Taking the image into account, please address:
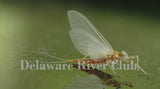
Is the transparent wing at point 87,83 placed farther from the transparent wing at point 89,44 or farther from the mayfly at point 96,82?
the transparent wing at point 89,44

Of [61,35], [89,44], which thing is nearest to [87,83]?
[89,44]

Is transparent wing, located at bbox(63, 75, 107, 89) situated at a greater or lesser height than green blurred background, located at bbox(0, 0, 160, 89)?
lesser

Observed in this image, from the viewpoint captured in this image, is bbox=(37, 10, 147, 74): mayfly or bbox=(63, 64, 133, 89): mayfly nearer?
bbox=(63, 64, 133, 89): mayfly

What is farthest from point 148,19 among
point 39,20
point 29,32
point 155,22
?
point 29,32

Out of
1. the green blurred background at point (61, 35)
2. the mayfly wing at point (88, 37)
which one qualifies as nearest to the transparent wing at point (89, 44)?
the mayfly wing at point (88, 37)

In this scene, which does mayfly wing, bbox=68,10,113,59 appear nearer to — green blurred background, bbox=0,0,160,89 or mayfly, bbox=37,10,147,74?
mayfly, bbox=37,10,147,74

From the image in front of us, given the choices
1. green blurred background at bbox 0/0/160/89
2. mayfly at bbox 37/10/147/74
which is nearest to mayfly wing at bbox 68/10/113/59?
mayfly at bbox 37/10/147/74

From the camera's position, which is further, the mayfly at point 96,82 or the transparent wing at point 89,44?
the transparent wing at point 89,44
